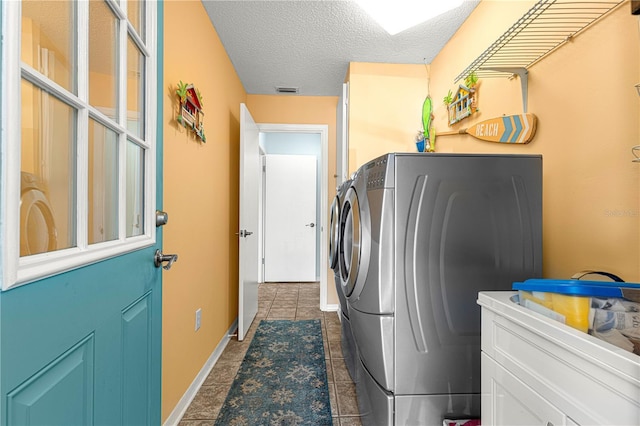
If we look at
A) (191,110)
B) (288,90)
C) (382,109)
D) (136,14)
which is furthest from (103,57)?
(288,90)

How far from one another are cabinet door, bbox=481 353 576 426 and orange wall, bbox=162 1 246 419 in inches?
52.3

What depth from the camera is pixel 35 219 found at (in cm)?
55

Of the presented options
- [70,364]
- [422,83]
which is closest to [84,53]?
[70,364]

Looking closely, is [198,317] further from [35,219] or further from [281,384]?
[35,219]

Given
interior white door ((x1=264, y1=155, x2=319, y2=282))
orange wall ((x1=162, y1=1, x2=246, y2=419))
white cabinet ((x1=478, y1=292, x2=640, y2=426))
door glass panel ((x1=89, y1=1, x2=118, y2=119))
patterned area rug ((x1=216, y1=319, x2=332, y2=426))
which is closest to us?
white cabinet ((x1=478, y1=292, x2=640, y2=426))

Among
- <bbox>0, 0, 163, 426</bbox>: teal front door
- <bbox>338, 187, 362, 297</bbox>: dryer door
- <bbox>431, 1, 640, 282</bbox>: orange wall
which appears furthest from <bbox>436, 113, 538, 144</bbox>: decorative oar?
<bbox>0, 0, 163, 426</bbox>: teal front door

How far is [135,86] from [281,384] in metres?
1.76

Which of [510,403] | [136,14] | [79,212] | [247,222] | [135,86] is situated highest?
[136,14]

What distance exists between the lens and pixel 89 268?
65 centimetres

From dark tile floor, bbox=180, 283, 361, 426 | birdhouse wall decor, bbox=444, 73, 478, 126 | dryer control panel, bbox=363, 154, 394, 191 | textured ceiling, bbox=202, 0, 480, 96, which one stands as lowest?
dark tile floor, bbox=180, 283, 361, 426

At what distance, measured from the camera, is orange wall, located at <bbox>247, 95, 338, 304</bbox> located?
3.09 meters

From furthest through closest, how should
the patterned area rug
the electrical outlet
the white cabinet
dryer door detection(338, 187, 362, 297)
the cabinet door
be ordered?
the electrical outlet < the patterned area rug < dryer door detection(338, 187, 362, 297) < the cabinet door < the white cabinet

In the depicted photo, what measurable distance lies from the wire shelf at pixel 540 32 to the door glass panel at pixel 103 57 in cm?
135

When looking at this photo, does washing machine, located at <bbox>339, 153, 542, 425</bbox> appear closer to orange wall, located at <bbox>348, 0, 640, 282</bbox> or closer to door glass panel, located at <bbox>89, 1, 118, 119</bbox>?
orange wall, located at <bbox>348, 0, 640, 282</bbox>
